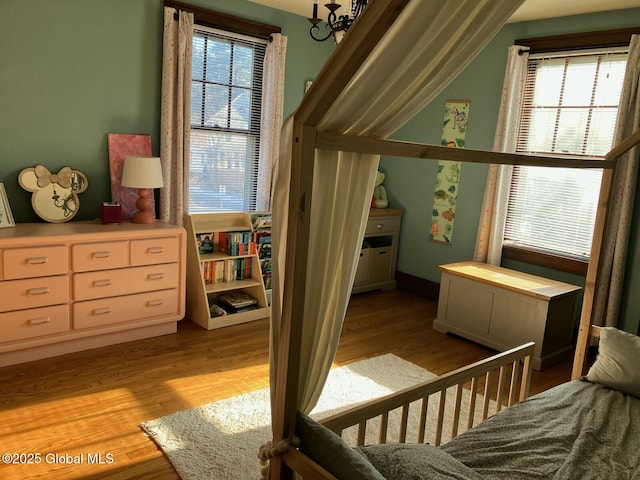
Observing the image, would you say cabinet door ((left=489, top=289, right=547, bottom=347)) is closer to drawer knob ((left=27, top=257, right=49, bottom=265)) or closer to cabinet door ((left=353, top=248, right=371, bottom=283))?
cabinet door ((left=353, top=248, right=371, bottom=283))

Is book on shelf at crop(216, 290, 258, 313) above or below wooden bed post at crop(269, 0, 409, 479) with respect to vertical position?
below

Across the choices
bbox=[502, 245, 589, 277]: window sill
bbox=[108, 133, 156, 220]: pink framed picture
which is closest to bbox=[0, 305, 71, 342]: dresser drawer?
bbox=[108, 133, 156, 220]: pink framed picture

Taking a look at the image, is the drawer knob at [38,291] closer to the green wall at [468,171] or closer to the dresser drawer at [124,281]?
the dresser drawer at [124,281]

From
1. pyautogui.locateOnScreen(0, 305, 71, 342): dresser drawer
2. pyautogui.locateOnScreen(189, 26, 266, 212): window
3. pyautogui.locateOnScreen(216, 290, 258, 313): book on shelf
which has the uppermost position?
pyautogui.locateOnScreen(189, 26, 266, 212): window

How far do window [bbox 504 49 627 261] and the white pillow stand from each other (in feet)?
5.80

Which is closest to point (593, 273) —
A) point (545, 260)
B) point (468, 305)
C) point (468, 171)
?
point (468, 305)

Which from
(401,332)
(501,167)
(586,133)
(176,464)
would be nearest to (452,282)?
(401,332)

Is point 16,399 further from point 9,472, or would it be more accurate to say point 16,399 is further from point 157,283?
point 157,283

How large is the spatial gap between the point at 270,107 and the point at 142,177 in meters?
1.41

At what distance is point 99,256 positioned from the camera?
338 cm

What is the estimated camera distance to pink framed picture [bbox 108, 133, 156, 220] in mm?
3820

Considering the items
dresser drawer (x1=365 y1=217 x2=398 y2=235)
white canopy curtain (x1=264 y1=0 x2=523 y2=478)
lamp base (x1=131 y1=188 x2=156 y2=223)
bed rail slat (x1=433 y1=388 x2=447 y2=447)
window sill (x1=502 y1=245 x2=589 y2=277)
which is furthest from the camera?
dresser drawer (x1=365 y1=217 x2=398 y2=235)

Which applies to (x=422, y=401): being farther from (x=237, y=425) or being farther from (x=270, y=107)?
(x=270, y=107)

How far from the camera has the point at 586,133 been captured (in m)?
3.99
